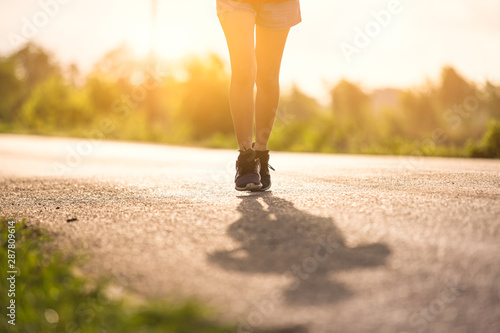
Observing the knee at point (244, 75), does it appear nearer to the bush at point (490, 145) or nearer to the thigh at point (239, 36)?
the thigh at point (239, 36)

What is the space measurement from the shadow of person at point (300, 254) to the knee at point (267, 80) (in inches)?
63.5

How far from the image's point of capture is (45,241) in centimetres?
204

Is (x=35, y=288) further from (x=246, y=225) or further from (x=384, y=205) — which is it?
(x=384, y=205)

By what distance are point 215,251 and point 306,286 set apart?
458 millimetres

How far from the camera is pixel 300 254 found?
1697 mm

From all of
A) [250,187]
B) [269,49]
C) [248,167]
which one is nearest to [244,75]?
[269,49]

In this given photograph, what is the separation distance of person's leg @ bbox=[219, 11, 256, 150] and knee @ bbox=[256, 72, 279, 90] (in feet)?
0.81

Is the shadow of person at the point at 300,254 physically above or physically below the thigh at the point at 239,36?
below

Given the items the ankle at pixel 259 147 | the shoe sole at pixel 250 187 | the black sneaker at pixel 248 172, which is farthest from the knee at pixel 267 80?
the shoe sole at pixel 250 187

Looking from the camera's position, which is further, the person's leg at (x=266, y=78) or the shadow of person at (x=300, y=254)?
the person's leg at (x=266, y=78)

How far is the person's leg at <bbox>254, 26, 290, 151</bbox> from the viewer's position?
359 centimetres

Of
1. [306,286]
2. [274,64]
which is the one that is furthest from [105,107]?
[306,286]

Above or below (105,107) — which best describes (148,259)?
below

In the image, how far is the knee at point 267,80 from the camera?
365 cm
